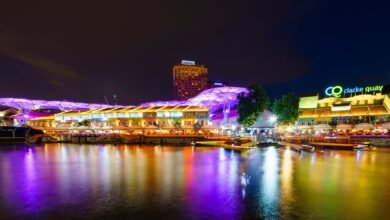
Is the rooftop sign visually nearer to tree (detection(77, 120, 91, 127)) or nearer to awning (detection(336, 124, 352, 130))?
awning (detection(336, 124, 352, 130))

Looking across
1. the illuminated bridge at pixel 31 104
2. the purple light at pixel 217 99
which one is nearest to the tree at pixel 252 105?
the purple light at pixel 217 99

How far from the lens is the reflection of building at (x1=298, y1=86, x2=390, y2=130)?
2388 inches

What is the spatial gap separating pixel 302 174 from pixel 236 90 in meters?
70.6

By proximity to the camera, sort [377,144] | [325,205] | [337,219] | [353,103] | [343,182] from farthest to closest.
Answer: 1. [353,103]
2. [377,144]
3. [343,182]
4. [325,205]
5. [337,219]

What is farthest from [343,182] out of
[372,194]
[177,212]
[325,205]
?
[177,212]

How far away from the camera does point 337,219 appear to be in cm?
1108

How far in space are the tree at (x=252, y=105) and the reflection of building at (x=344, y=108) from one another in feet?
39.8

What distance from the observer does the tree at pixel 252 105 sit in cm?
5541

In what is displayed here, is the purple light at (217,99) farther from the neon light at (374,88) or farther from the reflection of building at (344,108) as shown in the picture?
the neon light at (374,88)

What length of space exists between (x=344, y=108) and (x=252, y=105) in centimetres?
2890

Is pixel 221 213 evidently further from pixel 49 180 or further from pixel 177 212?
pixel 49 180

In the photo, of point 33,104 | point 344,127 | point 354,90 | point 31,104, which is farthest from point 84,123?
point 354,90

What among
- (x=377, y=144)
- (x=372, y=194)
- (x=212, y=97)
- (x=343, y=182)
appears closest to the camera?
(x=372, y=194)

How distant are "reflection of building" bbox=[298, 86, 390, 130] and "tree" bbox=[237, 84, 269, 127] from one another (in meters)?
12.1
